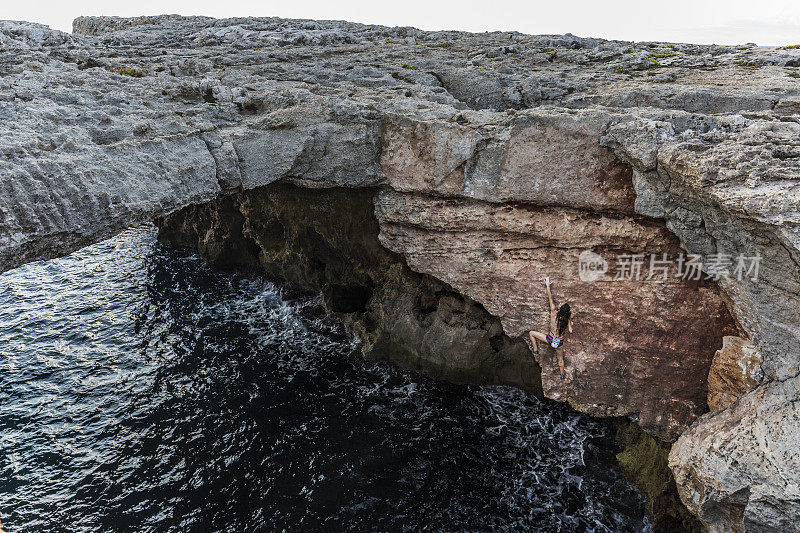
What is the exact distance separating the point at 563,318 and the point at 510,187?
12.8 ft

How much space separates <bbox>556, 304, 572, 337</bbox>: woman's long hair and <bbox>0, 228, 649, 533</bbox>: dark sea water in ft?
13.1

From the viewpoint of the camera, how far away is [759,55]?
59.6 ft

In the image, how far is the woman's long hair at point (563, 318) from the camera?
14.5m

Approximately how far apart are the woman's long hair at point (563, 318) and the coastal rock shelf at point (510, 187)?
0.83 feet

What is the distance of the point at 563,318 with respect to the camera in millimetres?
14508
